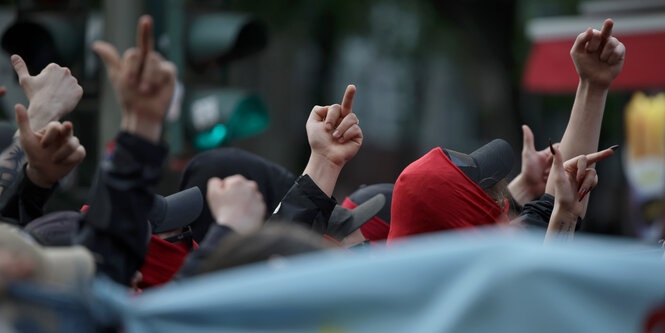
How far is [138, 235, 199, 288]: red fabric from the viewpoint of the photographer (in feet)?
11.5

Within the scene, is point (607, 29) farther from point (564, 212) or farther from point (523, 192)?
point (523, 192)

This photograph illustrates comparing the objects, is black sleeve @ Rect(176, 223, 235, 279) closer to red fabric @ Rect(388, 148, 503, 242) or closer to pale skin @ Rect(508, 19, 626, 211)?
red fabric @ Rect(388, 148, 503, 242)

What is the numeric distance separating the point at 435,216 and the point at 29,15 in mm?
3784

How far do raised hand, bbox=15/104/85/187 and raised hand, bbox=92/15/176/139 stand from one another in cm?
71

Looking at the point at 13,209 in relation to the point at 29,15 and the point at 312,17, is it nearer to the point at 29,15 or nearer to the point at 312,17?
the point at 29,15

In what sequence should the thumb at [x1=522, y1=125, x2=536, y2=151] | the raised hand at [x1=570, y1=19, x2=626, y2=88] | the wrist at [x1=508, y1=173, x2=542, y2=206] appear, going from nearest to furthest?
1. the raised hand at [x1=570, y1=19, x2=626, y2=88]
2. the thumb at [x1=522, y1=125, x2=536, y2=151]
3. the wrist at [x1=508, y1=173, x2=542, y2=206]

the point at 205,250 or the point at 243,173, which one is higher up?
the point at 205,250

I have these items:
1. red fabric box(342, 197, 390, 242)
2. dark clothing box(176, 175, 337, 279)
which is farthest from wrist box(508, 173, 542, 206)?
dark clothing box(176, 175, 337, 279)

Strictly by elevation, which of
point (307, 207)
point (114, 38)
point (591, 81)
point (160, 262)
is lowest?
point (114, 38)

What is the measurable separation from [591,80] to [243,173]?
1798 millimetres

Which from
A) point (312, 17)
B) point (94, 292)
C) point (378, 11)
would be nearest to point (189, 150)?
point (94, 292)

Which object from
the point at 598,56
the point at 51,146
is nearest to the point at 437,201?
the point at 598,56

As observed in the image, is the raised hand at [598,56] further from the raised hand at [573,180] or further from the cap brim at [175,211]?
the cap brim at [175,211]

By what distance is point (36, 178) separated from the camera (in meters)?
3.42
